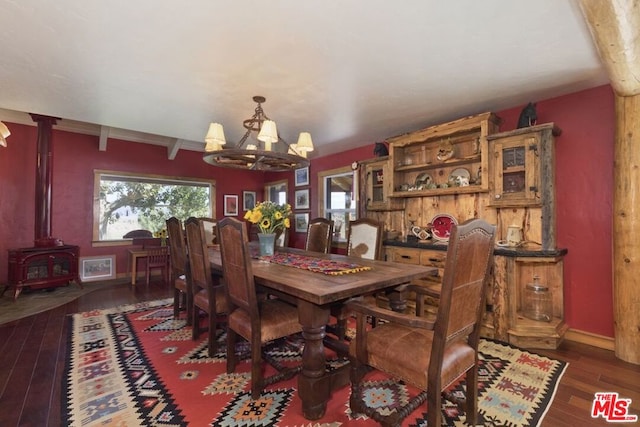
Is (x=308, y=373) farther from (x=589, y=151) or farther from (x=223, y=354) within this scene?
(x=589, y=151)

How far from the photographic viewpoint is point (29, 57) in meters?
2.13

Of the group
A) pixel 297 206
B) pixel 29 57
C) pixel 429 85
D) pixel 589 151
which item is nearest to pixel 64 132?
pixel 29 57

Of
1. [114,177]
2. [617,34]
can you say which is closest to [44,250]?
[114,177]

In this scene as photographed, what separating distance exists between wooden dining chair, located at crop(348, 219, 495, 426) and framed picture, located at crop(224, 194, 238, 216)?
5.22 meters

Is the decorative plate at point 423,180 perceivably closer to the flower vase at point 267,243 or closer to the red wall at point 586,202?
the red wall at point 586,202

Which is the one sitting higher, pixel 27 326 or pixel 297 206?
pixel 297 206

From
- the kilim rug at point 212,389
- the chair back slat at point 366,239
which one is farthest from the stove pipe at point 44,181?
the chair back slat at point 366,239

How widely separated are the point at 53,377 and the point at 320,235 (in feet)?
8.19

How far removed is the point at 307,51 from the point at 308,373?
6.91 ft

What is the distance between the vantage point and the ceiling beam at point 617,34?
139cm

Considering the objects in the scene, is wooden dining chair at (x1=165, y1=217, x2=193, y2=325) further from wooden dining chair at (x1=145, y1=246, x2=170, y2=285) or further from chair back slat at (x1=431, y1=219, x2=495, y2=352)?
chair back slat at (x1=431, y1=219, x2=495, y2=352)

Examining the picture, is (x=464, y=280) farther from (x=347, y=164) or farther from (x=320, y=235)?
(x=347, y=164)

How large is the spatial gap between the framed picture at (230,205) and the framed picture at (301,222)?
4.61 ft

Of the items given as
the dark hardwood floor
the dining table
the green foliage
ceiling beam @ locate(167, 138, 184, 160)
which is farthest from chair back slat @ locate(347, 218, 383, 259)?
the green foliage
